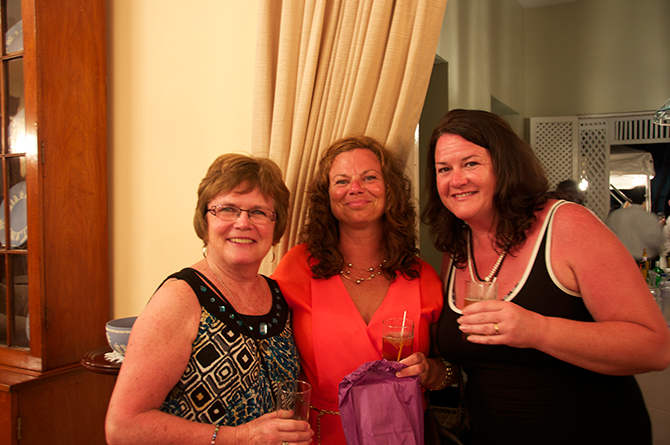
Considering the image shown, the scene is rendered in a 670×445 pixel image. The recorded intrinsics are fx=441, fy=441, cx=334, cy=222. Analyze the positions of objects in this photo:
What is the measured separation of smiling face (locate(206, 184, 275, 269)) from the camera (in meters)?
1.36

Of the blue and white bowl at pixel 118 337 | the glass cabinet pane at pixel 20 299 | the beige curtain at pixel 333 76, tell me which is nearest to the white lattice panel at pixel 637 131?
the beige curtain at pixel 333 76

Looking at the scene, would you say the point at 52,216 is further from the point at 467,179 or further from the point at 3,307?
the point at 467,179

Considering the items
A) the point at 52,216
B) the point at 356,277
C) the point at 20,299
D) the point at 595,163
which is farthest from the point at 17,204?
the point at 595,163

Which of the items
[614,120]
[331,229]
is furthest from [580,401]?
[614,120]

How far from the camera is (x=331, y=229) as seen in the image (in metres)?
1.78

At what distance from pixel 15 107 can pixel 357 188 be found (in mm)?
1999

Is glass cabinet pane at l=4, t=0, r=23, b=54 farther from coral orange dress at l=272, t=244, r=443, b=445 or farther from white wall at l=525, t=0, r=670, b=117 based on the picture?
white wall at l=525, t=0, r=670, b=117

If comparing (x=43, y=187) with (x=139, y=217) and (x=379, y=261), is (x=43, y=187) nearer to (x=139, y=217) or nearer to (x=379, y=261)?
(x=139, y=217)

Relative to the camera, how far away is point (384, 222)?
5.83ft

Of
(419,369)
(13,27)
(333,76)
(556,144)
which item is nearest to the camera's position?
(419,369)

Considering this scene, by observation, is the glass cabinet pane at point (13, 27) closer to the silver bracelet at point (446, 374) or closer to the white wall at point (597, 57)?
the silver bracelet at point (446, 374)

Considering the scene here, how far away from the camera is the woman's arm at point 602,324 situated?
47.5 inches

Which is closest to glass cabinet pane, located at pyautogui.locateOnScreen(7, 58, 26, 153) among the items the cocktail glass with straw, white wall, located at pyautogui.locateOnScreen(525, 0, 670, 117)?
the cocktail glass with straw

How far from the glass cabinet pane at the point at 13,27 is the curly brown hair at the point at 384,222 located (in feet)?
6.11
